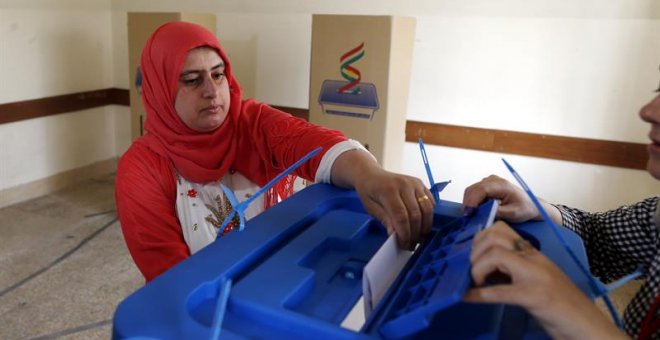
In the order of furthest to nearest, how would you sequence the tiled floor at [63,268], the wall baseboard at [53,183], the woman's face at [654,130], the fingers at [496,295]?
the wall baseboard at [53,183] → the tiled floor at [63,268] → the woman's face at [654,130] → the fingers at [496,295]

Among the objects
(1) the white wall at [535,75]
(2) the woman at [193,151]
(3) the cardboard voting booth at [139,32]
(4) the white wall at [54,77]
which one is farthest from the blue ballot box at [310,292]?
(4) the white wall at [54,77]

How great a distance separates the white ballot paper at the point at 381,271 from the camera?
521mm

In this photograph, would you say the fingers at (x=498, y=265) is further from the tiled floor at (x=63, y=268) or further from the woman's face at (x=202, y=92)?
the tiled floor at (x=63, y=268)

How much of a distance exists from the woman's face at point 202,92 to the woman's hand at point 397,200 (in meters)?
0.53

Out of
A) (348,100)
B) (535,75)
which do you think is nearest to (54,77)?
(348,100)

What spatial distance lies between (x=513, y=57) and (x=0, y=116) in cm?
265

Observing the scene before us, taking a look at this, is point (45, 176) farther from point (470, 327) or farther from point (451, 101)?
point (470, 327)

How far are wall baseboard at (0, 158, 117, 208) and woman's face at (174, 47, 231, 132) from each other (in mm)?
2197

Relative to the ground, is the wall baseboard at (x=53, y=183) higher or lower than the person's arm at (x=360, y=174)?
lower

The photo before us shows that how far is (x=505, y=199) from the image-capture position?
78 cm

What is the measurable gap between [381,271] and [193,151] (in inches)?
32.3

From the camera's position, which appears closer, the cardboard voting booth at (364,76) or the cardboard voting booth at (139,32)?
the cardboard voting booth at (364,76)

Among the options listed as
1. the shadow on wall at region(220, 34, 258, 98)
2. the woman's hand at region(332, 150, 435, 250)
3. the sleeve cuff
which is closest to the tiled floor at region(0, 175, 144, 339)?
the shadow on wall at region(220, 34, 258, 98)

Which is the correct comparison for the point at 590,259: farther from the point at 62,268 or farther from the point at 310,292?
the point at 62,268
